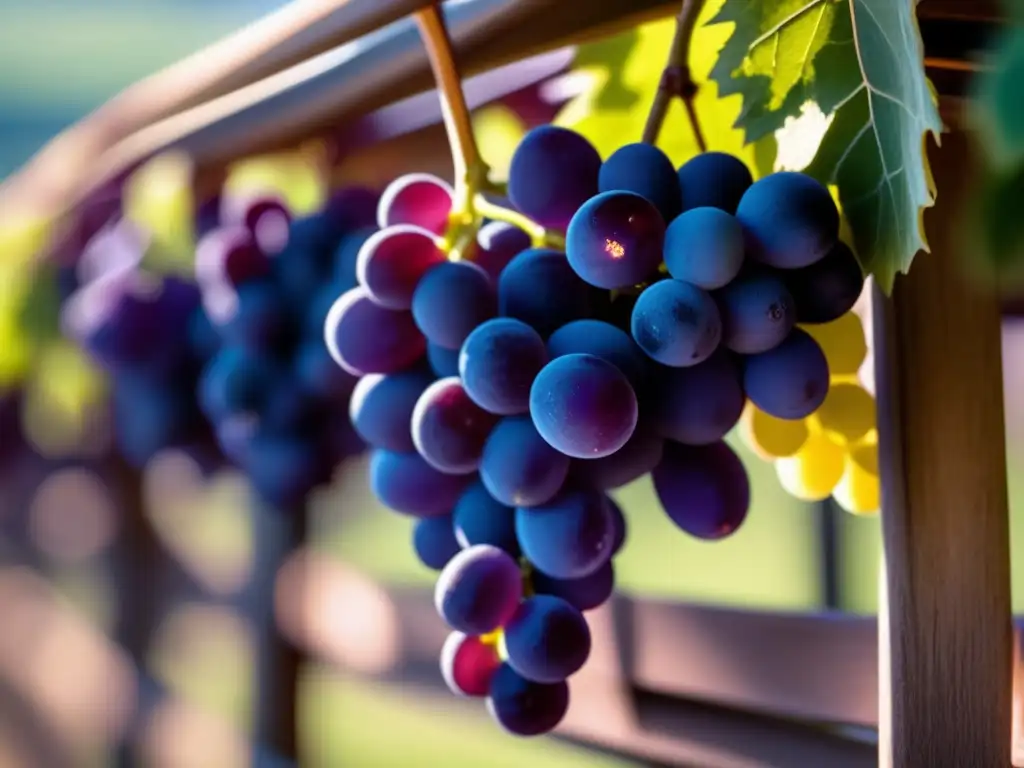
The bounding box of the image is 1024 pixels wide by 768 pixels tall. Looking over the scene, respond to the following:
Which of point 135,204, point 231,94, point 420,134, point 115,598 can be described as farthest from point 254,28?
point 115,598

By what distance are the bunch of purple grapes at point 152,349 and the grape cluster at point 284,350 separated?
8 centimetres

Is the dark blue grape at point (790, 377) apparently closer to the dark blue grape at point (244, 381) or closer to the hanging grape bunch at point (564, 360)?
the hanging grape bunch at point (564, 360)

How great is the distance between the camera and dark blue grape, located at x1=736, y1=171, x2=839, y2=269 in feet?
1.02

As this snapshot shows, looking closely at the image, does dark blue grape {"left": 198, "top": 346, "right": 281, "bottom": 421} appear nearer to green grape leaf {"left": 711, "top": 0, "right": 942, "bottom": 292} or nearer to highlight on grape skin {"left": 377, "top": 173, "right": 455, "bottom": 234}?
highlight on grape skin {"left": 377, "top": 173, "right": 455, "bottom": 234}

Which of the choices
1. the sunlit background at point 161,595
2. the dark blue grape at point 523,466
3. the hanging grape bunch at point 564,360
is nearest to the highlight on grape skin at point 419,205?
Answer: the hanging grape bunch at point 564,360

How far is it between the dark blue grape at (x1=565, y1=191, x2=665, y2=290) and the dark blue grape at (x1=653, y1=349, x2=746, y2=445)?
0.04 meters

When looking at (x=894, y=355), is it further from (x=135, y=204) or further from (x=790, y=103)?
(x=135, y=204)

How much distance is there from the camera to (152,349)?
700 mm

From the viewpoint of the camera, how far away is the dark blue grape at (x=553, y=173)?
0.36m

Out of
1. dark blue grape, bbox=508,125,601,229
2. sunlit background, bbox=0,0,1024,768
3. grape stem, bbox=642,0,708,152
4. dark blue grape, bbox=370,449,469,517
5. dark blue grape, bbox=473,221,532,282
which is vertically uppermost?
grape stem, bbox=642,0,708,152

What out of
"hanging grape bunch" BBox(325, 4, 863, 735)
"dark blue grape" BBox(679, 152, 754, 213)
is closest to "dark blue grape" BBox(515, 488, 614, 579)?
"hanging grape bunch" BBox(325, 4, 863, 735)

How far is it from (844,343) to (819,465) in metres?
0.05

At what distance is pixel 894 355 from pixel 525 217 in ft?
0.46

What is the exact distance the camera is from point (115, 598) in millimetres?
1146
